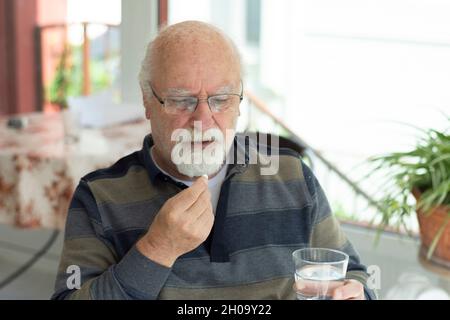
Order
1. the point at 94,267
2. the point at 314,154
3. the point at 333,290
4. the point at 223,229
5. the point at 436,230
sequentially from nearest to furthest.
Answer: the point at 333,290, the point at 94,267, the point at 223,229, the point at 436,230, the point at 314,154

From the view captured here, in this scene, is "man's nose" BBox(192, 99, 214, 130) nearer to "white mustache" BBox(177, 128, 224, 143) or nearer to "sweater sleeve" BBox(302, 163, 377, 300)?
"white mustache" BBox(177, 128, 224, 143)

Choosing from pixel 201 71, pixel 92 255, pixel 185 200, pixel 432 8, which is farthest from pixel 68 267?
pixel 432 8

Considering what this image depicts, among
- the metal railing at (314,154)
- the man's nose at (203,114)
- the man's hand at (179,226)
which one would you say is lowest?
the metal railing at (314,154)

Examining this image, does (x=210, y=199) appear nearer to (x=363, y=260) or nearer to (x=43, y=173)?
(x=43, y=173)

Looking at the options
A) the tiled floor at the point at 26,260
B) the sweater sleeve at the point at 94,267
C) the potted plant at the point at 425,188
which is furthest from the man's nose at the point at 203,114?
the tiled floor at the point at 26,260

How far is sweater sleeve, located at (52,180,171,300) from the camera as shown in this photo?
3.91 ft

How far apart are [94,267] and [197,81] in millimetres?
380

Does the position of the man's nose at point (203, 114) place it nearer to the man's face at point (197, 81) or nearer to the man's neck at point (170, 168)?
the man's face at point (197, 81)

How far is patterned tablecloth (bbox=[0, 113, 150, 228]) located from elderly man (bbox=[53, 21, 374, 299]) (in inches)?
40.8

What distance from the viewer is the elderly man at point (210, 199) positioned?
133cm

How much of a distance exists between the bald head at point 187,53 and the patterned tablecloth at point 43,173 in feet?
3.71

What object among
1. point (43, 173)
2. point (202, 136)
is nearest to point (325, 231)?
point (202, 136)

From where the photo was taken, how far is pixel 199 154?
1.34 meters
